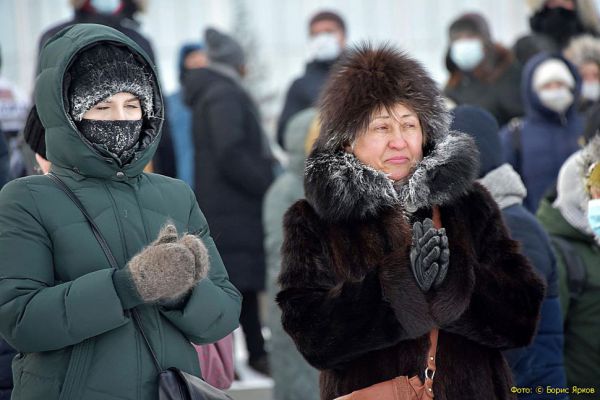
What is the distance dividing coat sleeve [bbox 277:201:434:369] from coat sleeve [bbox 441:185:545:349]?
16 centimetres

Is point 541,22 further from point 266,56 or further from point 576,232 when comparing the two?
point 266,56

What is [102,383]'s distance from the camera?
10.6 ft

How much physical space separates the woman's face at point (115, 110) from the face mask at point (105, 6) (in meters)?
3.59

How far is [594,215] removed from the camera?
4.61 m

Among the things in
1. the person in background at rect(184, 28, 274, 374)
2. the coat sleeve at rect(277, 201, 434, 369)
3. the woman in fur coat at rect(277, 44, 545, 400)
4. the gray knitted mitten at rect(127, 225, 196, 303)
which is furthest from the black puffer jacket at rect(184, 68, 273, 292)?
the gray knitted mitten at rect(127, 225, 196, 303)

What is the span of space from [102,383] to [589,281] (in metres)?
2.53

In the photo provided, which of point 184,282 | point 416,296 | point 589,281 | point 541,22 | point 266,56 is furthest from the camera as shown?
point 266,56

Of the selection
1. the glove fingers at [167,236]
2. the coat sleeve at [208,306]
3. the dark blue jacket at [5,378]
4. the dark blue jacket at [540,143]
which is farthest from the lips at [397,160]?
the dark blue jacket at [540,143]

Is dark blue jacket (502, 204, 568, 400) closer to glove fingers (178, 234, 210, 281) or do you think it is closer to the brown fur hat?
the brown fur hat

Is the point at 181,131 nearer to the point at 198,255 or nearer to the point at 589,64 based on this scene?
the point at 589,64

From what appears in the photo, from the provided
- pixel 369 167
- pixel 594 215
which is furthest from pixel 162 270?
pixel 594 215

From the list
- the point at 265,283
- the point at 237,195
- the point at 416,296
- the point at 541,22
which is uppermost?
the point at 541,22

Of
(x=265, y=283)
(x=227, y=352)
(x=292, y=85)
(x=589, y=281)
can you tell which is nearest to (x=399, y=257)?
(x=227, y=352)

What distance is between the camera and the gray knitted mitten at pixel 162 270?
316cm
